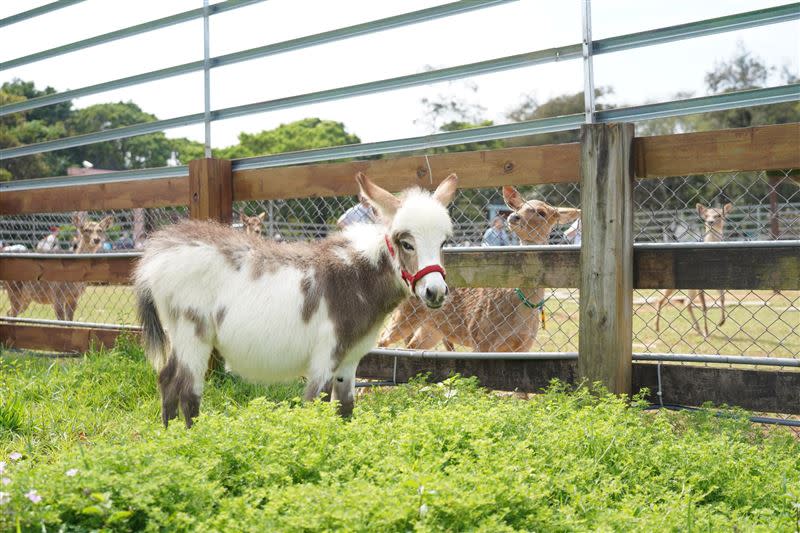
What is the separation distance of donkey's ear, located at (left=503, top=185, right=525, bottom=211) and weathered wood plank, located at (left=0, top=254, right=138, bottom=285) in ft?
9.94

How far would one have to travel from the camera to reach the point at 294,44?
5.40 meters

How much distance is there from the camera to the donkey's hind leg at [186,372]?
401cm

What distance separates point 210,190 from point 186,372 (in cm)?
181

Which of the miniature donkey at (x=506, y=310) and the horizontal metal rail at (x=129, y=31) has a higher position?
the horizontal metal rail at (x=129, y=31)

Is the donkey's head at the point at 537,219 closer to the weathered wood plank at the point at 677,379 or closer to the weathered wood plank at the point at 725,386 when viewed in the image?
the weathered wood plank at the point at 677,379

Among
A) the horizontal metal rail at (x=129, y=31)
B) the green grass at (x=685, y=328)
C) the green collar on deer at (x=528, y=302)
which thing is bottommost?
the green grass at (x=685, y=328)

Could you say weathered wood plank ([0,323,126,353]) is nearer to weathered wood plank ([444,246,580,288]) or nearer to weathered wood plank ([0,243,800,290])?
weathered wood plank ([444,246,580,288])

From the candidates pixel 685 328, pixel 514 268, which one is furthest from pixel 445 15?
pixel 685 328

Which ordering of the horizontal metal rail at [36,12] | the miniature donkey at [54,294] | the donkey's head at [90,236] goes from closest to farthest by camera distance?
the horizontal metal rail at [36,12] < the miniature donkey at [54,294] < the donkey's head at [90,236]

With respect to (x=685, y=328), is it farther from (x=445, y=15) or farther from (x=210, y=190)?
(x=210, y=190)

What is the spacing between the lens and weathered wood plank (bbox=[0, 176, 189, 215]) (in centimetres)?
578

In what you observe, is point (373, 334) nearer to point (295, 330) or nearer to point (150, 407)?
point (295, 330)

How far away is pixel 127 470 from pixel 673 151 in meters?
3.22

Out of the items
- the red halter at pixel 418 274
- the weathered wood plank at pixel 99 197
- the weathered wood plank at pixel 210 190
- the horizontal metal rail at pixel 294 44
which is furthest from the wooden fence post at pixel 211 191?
the red halter at pixel 418 274
